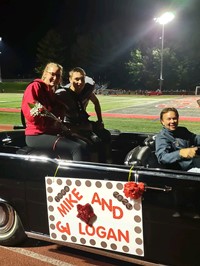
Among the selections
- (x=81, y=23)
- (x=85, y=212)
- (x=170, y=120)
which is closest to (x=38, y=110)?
(x=85, y=212)

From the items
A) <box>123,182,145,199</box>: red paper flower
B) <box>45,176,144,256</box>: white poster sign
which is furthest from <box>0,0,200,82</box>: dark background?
<box>123,182,145,199</box>: red paper flower

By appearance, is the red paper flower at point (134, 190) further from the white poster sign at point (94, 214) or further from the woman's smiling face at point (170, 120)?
the woman's smiling face at point (170, 120)

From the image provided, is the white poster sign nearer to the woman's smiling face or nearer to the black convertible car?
the black convertible car

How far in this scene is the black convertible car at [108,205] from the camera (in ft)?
7.44

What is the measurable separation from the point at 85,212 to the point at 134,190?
1.57 ft

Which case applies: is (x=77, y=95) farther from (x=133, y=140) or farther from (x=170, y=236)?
(x=170, y=236)

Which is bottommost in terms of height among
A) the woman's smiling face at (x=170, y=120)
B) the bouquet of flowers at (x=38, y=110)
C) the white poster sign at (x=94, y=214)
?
the white poster sign at (x=94, y=214)

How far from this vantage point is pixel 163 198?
2.29 metres

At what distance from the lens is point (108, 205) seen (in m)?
2.49

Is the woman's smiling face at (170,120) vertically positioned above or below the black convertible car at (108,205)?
above

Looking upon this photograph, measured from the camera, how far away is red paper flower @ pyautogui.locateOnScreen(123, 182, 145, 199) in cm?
233

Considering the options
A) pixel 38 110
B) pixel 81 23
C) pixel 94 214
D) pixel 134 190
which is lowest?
pixel 94 214

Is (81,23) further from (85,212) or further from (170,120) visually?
(85,212)

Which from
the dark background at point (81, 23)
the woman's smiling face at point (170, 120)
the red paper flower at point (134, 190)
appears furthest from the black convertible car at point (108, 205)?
the dark background at point (81, 23)
